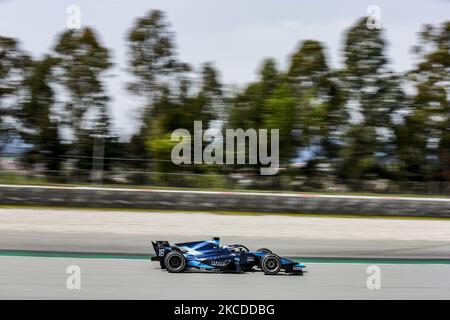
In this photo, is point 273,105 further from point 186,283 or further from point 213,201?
point 186,283

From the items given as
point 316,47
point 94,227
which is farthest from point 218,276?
point 316,47

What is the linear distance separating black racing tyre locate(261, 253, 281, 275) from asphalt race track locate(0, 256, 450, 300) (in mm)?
70

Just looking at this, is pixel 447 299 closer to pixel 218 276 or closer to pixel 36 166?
pixel 218 276

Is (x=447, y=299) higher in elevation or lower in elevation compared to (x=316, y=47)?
lower

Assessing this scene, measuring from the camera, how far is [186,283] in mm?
5590

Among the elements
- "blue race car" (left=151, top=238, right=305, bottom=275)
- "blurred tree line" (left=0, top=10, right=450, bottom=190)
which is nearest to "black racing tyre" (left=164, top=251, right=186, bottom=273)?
"blue race car" (left=151, top=238, right=305, bottom=275)

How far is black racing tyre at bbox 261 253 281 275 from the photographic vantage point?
5.96 metres

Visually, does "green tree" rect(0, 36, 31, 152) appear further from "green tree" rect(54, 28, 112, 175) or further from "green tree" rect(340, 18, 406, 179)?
"green tree" rect(340, 18, 406, 179)

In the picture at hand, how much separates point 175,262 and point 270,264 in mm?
951

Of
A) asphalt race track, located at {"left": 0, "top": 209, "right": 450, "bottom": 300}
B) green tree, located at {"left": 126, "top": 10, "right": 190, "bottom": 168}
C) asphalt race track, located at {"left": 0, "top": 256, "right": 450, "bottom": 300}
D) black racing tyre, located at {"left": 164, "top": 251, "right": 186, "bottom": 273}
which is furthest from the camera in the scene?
green tree, located at {"left": 126, "top": 10, "right": 190, "bottom": 168}

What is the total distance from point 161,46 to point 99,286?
18.2 metres

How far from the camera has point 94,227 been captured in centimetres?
969

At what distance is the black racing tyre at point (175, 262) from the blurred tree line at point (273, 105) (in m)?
15.8
